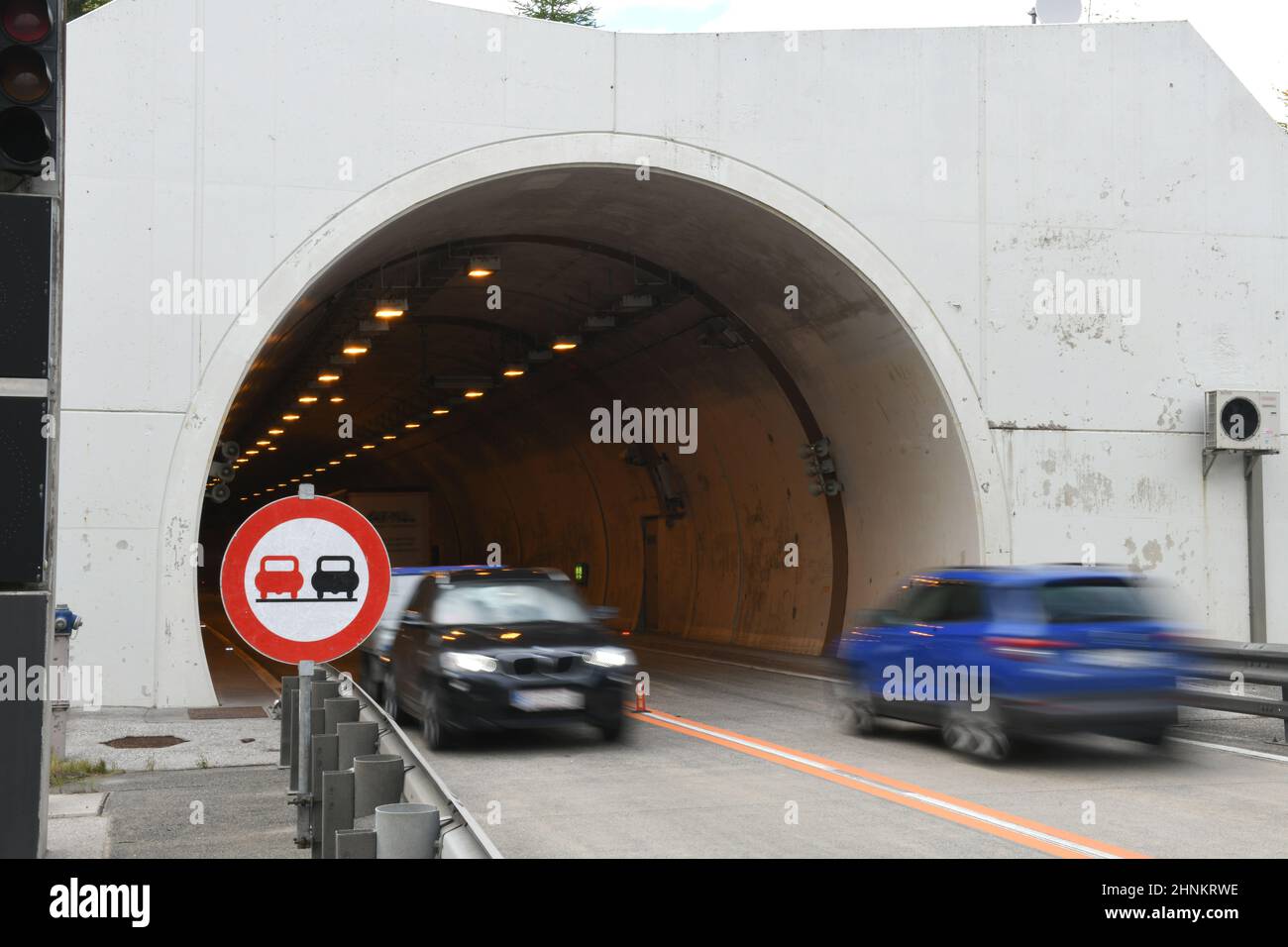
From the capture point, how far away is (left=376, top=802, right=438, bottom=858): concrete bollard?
18.1 ft

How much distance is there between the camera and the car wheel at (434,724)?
12.6 metres

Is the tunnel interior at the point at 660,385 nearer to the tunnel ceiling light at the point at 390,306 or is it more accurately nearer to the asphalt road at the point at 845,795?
the tunnel ceiling light at the point at 390,306

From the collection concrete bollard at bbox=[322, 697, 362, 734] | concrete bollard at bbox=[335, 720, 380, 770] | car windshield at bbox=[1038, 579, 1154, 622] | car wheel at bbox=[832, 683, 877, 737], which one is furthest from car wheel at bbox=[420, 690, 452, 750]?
car windshield at bbox=[1038, 579, 1154, 622]

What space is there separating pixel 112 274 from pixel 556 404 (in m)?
18.0

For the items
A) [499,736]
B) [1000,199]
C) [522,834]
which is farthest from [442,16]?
[522,834]

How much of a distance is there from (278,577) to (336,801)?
1178 mm

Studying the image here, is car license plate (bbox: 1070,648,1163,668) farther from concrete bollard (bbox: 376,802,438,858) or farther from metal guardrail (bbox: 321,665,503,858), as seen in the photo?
concrete bollard (bbox: 376,802,438,858)

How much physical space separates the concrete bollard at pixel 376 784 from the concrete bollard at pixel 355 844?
39.5 inches

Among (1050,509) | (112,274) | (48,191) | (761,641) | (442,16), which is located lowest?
(761,641)

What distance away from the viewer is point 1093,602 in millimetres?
11719
